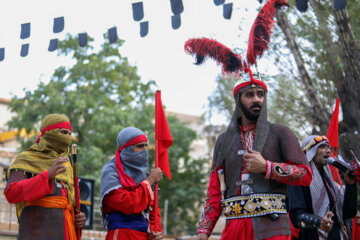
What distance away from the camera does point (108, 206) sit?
4.64 metres

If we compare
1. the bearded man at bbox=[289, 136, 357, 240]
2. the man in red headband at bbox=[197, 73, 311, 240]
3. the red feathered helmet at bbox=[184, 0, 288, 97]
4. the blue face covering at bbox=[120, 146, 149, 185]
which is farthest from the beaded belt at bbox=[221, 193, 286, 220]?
the blue face covering at bbox=[120, 146, 149, 185]

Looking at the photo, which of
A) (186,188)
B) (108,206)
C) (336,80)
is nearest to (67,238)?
(108,206)

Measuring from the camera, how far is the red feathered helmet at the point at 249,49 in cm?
397

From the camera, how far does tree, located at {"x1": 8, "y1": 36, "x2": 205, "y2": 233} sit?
2264 cm

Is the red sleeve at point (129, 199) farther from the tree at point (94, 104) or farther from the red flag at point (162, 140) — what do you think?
the tree at point (94, 104)

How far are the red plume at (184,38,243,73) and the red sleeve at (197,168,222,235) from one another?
0.84 meters

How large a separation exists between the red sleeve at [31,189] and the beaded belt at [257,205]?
1622mm

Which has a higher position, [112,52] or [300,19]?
[112,52]

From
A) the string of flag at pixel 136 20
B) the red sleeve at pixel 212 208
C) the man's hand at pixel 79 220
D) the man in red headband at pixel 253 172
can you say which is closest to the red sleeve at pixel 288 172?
the man in red headband at pixel 253 172

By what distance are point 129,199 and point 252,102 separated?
4.70ft

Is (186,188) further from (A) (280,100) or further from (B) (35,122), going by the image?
(A) (280,100)

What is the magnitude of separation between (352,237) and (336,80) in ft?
17.2

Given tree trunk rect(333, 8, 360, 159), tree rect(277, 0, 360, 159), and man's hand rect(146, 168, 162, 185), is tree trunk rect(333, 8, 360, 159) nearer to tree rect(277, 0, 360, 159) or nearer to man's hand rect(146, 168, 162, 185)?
tree rect(277, 0, 360, 159)

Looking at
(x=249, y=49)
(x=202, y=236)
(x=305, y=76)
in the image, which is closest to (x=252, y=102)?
(x=249, y=49)
